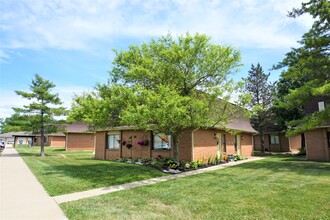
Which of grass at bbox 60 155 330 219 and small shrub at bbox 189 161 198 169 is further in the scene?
small shrub at bbox 189 161 198 169

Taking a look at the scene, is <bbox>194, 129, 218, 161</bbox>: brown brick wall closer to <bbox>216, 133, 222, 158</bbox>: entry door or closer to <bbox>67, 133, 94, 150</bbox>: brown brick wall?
<bbox>216, 133, 222, 158</bbox>: entry door

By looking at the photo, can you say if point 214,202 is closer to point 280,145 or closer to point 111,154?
point 111,154

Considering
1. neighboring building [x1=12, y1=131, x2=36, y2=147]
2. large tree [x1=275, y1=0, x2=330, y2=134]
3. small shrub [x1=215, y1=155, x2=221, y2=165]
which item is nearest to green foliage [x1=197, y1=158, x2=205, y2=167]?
small shrub [x1=215, y1=155, x2=221, y2=165]

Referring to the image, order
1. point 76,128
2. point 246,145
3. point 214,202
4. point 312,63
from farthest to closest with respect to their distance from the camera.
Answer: point 76,128 → point 246,145 → point 312,63 → point 214,202

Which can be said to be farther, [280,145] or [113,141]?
[280,145]

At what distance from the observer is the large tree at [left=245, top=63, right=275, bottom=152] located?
29469mm

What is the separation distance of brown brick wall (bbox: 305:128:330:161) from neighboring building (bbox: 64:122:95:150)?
2806cm

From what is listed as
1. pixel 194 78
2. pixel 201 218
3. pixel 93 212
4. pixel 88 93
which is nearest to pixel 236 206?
pixel 201 218

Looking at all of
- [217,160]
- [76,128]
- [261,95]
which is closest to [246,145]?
[217,160]

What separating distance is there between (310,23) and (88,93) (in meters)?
14.4

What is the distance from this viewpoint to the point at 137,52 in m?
12.3

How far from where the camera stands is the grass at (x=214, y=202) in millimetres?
5656

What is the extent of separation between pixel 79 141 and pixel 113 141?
689 inches

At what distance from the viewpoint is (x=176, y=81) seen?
12.3 meters
